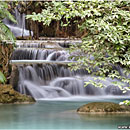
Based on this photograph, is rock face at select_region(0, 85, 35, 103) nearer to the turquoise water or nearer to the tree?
the turquoise water

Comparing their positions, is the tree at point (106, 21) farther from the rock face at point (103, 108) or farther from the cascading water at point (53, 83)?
the cascading water at point (53, 83)

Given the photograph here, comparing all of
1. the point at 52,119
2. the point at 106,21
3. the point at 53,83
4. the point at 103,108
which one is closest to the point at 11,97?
the point at 53,83

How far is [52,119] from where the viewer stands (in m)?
7.96

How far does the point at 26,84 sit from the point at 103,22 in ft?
24.6

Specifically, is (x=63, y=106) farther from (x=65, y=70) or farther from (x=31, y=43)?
(x=31, y=43)

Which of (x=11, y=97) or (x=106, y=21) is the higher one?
(x=106, y=21)

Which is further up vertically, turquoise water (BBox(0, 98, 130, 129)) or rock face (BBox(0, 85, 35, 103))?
turquoise water (BBox(0, 98, 130, 129))

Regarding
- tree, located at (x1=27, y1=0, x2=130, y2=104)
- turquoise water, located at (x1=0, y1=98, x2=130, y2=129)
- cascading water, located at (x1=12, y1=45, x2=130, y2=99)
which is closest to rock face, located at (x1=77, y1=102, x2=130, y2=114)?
turquoise water, located at (x1=0, y1=98, x2=130, y2=129)

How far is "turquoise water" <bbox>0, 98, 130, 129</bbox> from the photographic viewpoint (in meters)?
7.23

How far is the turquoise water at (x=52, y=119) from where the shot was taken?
7.23 m

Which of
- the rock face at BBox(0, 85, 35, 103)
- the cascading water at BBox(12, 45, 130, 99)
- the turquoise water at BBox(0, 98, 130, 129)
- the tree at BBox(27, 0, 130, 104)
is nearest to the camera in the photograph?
the tree at BBox(27, 0, 130, 104)

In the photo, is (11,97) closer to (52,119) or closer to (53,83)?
(53,83)

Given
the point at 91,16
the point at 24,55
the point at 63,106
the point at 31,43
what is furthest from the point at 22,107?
the point at 31,43

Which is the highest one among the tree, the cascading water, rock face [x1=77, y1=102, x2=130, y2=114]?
the tree
